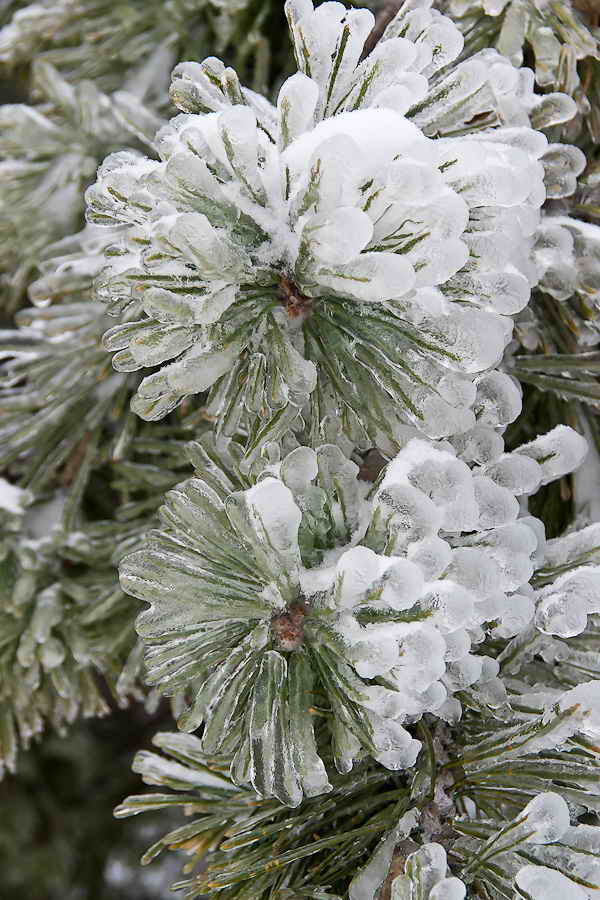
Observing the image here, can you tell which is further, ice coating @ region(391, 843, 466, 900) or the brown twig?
the brown twig

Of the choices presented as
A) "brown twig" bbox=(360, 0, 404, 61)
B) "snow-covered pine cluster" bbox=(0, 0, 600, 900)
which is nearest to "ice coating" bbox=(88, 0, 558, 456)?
"snow-covered pine cluster" bbox=(0, 0, 600, 900)

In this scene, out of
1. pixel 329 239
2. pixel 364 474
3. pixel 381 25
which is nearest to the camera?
pixel 329 239

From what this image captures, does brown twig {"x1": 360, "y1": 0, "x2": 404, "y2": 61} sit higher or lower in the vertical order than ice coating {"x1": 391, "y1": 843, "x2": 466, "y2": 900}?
higher

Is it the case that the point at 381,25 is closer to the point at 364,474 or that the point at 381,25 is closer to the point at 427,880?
the point at 364,474

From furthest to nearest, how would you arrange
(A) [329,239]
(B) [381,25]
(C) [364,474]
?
(B) [381,25] < (C) [364,474] < (A) [329,239]

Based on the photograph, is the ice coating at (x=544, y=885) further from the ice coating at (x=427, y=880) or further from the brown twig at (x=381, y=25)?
the brown twig at (x=381, y=25)

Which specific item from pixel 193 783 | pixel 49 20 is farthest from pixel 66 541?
pixel 49 20

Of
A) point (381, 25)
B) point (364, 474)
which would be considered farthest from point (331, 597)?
point (381, 25)

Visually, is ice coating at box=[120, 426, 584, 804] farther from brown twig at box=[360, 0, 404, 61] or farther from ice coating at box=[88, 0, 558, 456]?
brown twig at box=[360, 0, 404, 61]

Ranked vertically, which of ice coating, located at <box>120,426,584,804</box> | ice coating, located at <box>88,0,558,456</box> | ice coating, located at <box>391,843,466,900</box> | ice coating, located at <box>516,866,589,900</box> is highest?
ice coating, located at <box>88,0,558,456</box>
